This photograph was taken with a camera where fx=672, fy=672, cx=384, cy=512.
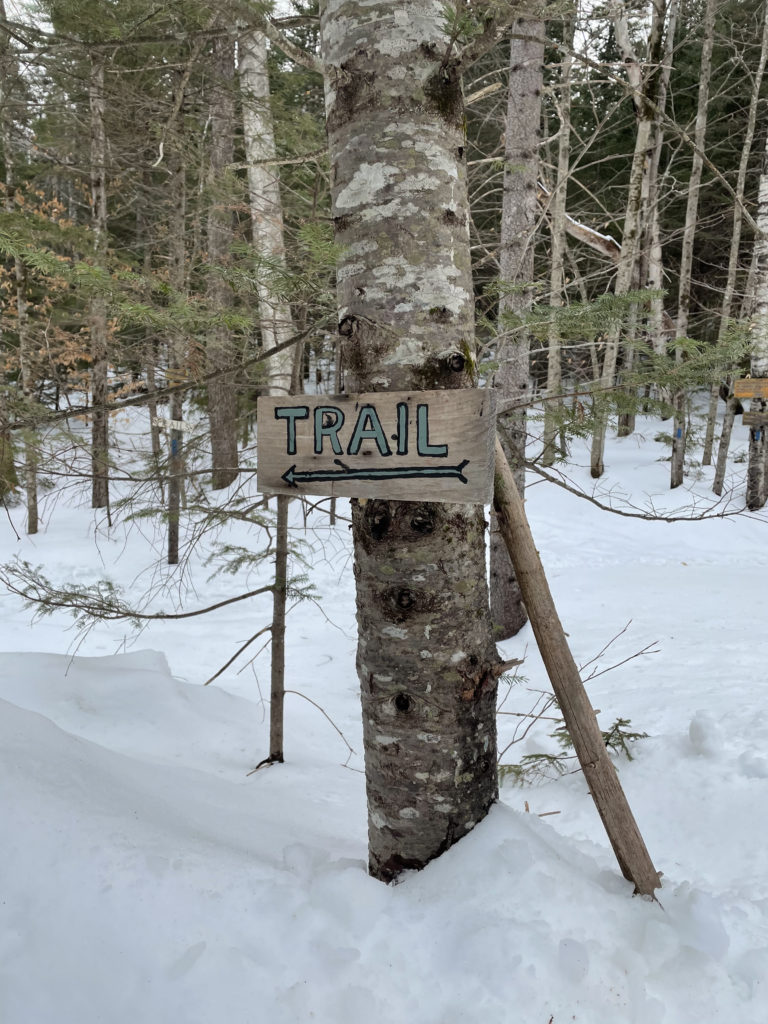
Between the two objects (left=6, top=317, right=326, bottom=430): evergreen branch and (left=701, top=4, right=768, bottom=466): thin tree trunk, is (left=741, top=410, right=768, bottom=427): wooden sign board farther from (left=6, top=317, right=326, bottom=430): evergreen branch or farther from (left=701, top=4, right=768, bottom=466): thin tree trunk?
(left=6, top=317, right=326, bottom=430): evergreen branch

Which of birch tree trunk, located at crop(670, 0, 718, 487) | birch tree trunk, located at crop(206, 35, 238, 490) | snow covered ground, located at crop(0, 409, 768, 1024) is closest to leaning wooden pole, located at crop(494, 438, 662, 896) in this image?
snow covered ground, located at crop(0, 409, 768, 1024)

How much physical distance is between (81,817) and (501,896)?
1141 millimetres

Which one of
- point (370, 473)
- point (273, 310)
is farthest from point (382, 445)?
point (273, 310)

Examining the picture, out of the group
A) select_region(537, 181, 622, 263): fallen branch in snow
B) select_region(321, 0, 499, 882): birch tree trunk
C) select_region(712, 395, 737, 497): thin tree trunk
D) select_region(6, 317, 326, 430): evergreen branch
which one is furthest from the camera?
select_region(712, 395, 737, 497): thin tree trunk

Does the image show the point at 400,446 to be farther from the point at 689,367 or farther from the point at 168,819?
the point at 689,367

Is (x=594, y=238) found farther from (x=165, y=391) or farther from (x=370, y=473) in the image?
(x=370, y=473)

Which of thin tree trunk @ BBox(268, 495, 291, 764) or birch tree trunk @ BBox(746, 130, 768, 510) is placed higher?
birch tree trunk @ BBox(746, 130, 768, 510)

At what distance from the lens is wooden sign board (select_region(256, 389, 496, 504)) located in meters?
1.50

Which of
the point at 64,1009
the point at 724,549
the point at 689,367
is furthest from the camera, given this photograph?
the point at 724,549

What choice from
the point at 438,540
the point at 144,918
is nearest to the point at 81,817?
the point at 144,918

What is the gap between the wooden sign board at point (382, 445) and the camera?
1505 mm

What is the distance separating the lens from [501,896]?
158cm

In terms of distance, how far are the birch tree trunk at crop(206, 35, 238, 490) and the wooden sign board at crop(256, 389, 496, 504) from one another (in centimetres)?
124

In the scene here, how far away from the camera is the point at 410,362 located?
1.62 metres
